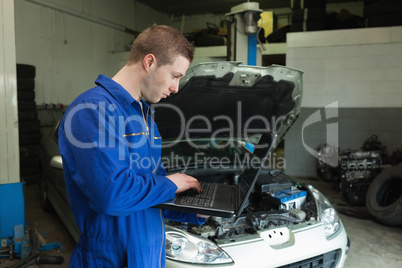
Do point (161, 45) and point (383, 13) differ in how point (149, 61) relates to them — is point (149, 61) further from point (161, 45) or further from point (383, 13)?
point (383, 13)

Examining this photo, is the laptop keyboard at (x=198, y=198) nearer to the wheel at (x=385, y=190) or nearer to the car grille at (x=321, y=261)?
the car grille at (x=321, y=261)

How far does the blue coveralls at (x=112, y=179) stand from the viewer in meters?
0.85

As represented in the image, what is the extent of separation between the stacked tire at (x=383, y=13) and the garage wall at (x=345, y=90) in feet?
0.59

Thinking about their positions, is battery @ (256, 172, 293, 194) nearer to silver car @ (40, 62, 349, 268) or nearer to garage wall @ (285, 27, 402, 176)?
silver car @ (40, 62, 349, 268)

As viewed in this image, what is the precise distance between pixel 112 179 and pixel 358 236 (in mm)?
3238

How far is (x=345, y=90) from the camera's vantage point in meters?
5.67

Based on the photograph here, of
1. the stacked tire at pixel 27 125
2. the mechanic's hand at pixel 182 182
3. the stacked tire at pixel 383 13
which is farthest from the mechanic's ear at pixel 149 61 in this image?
the stacked tire at pixel 383 13

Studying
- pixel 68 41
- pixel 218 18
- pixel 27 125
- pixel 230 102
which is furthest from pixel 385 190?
pixel 218 18

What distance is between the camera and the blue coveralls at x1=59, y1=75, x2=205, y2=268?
2.81 feet

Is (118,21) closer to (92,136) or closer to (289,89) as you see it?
(289,89)

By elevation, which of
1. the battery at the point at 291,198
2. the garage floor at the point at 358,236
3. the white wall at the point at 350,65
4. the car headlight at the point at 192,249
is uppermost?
the white wall at the point at 350,65

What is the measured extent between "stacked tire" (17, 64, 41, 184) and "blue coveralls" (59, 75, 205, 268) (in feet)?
15.5

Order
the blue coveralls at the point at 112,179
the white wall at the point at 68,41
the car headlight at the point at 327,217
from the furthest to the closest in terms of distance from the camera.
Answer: the white wall at the point at 68,41 → the car headlight at the point at 327,217 → the blue coveralls at the point at 112,179

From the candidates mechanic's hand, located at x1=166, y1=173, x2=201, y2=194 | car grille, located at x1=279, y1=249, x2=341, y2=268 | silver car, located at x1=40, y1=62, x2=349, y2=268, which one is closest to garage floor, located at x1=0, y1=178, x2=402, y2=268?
silver car, located at x1=40, y1=62, x2=349, y2=268
